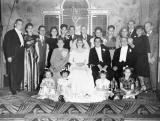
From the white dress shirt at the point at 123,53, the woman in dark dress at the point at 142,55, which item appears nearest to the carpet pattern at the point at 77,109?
the woman in dark dress at the point at 142,55

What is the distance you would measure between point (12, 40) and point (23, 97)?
49.2 inches

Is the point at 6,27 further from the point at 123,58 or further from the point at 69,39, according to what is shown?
the point at 123,58

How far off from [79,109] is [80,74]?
0.73m

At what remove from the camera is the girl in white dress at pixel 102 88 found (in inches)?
263

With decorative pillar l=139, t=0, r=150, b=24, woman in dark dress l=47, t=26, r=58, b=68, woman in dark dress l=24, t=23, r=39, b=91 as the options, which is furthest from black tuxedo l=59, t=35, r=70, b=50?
decorative pillar l=139, t=0, r=150, b=24

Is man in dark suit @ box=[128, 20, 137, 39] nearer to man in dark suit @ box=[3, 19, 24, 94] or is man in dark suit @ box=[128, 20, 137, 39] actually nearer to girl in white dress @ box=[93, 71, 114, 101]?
girl in white dress @ box=[93, 71, 114, 101]

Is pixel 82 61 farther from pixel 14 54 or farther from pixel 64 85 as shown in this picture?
pixel 14 54


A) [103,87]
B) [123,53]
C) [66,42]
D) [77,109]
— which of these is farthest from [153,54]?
[77,109]

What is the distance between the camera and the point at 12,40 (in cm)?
695

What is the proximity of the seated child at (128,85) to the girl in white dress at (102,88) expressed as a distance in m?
0.27

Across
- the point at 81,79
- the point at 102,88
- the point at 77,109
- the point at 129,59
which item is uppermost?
the point at 129,59

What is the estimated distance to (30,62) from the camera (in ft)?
23.2

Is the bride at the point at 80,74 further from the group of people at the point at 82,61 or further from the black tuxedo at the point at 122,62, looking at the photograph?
the black tuxedo at the point at 122,62

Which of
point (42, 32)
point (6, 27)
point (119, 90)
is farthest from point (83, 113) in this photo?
point (6, 27)
